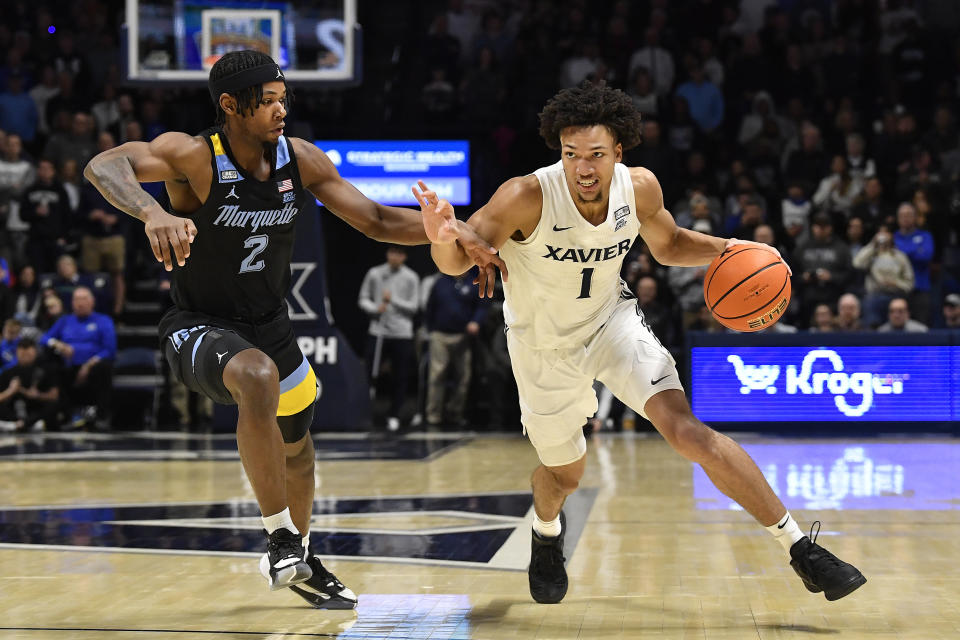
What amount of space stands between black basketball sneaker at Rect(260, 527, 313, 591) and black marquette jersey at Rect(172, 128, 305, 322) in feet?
2.88

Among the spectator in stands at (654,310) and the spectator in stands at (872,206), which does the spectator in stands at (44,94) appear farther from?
the spectator in stands at (872,206)

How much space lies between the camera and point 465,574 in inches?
200

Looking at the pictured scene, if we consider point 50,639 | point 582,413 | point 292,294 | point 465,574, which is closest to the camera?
point 50,639

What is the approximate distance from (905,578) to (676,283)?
8.09 metres

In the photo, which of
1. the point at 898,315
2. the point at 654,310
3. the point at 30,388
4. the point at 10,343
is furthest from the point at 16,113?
the point at 898,315

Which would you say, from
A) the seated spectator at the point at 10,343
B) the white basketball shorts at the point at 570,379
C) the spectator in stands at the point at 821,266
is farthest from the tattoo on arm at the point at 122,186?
the seated spectator at the point at 10,343

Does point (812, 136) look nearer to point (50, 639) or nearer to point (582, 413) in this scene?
point (582, 413)

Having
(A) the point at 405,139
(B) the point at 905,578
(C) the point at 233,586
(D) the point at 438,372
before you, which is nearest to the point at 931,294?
(D) the point at 438,372

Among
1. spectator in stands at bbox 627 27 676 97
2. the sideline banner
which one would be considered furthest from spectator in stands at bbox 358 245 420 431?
spectator in stands at bbox 627 27 676 97

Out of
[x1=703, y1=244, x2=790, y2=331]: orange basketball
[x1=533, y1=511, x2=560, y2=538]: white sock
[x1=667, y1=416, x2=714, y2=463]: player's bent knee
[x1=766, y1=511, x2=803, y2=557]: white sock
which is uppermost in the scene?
[x1=703, y1=244, x2=790, y2=331]: orange basketball

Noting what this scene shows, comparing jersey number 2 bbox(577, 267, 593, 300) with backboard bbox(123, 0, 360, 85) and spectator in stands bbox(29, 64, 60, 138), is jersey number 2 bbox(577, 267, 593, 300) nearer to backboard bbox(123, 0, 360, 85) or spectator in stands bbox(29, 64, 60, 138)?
backboard bbox(123, 0, 360, 85)

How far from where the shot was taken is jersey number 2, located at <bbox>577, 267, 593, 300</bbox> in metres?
4.63

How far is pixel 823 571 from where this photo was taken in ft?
13.5

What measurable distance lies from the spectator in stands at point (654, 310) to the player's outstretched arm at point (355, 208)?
7.70 m
